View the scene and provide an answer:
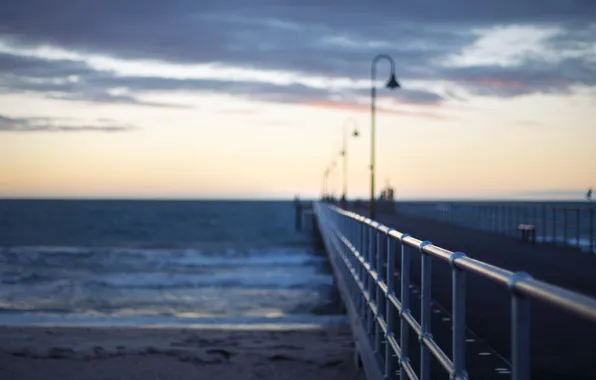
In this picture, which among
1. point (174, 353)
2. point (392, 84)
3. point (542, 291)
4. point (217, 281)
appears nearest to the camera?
point (542, 291)

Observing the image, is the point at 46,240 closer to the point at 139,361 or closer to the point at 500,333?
the point at 139,361

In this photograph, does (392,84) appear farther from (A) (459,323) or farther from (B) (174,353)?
(A) (459,323)

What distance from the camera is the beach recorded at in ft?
35.2

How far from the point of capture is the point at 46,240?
75875 mm

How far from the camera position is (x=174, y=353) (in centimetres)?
1230

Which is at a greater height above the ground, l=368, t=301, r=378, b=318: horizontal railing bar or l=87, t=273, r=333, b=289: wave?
l=368, t=301, r=378, b=318: horizontal railing bar

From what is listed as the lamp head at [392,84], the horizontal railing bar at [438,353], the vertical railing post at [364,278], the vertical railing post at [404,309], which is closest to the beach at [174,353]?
the vertical railing post at [364,278]

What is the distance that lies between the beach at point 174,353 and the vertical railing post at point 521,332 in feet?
24.1

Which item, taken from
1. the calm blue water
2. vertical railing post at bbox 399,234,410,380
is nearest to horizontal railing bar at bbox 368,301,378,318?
vertical railing post at bbox 399,234,410,380

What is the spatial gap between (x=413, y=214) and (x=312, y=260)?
615 inches

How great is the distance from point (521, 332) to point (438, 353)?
4.94 feet

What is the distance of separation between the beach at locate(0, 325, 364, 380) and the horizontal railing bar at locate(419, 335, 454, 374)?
18.0 feet

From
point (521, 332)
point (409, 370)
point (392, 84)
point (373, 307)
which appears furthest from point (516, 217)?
point (521, 332)

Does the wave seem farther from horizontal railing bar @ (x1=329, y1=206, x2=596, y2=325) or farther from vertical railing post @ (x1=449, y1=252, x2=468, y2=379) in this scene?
horizontal railing bar @ (x1=329, y1=206, x2=596, y2=325)
